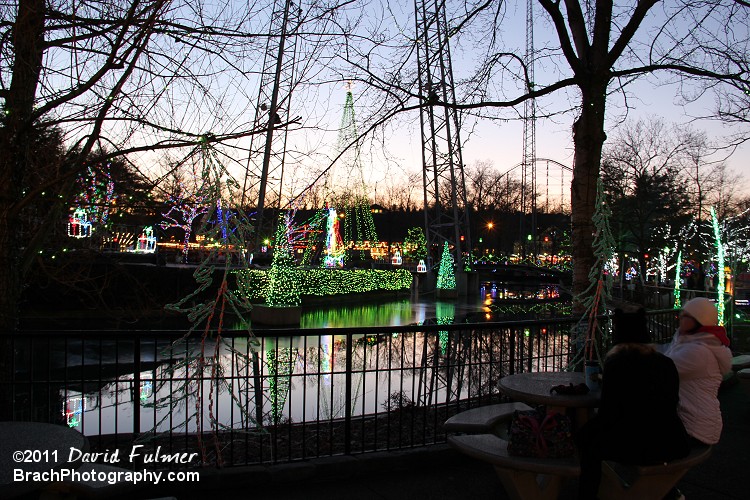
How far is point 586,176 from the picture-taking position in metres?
7.99

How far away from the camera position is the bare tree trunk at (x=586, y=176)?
798cm

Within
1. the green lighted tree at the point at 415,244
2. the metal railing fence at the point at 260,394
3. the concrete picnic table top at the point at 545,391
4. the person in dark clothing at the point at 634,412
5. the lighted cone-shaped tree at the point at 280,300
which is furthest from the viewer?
the green lighted tree at the point at 415,244

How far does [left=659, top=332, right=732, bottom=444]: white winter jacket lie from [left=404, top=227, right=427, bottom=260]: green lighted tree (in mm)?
73274

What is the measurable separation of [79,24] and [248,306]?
3342mm

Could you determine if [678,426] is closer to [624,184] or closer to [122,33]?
[122,33]

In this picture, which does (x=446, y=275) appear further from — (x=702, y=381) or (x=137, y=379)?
(x=702, y=381)

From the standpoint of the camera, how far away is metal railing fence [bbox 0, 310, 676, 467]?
5016 millimetres

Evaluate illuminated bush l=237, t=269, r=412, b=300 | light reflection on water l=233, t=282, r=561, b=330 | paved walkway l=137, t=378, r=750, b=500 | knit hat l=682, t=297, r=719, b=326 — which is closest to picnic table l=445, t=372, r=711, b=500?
paved walkway l=137, t=378, r=750, b=500

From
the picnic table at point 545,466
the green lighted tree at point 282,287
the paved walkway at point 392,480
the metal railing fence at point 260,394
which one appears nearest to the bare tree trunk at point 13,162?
the metal railing fence at point 260,394

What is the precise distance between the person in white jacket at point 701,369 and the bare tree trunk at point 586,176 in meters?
3.69

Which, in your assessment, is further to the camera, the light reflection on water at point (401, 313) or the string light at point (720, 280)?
the light reflection on water at point (401, 313)

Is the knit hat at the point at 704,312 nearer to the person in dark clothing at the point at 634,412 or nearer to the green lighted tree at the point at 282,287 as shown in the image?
the person in dark clothing at the point at 634,412

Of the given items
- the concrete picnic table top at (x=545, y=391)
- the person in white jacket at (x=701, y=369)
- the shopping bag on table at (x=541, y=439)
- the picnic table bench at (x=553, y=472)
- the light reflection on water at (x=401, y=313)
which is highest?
A: the person in white jacket at (x=701, y=369)

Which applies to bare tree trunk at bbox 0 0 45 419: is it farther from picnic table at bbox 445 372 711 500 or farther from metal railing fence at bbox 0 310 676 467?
picnic table at bbox 445 372 711 500
